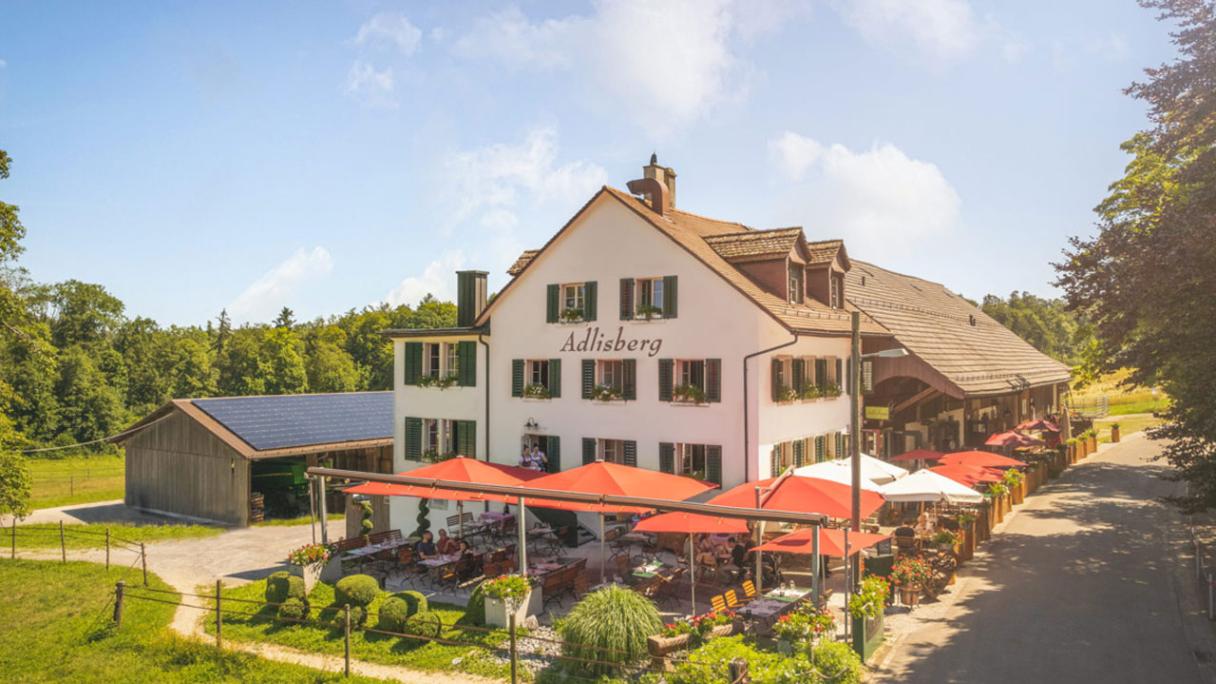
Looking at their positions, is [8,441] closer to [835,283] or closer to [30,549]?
[30,549]

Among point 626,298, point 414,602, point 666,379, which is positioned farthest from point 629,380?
point 414,602

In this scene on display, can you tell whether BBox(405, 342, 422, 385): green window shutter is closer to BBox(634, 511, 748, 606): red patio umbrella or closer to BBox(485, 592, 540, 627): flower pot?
BBox(485, 592, 540, 627): flower pot

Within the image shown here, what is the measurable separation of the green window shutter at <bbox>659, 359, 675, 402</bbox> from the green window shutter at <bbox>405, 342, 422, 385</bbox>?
33.2ft

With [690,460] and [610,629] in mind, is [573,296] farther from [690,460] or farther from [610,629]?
[610,629]

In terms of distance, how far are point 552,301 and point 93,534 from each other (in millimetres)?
19637

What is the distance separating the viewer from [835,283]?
90.8 ft

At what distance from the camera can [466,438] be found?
2802 centimetres

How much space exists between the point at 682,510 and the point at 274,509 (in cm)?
2537

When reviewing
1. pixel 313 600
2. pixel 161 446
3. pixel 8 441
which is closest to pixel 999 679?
pixel 313 600

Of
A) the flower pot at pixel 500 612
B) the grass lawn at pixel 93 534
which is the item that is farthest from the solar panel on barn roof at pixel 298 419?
the flower pot at pixel 500 612

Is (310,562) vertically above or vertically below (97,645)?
above

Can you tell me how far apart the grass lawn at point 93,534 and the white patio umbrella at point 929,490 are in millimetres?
24315

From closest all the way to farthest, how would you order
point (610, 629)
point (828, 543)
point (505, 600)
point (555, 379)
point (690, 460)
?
point (610, 629)
point (828, 543)
point (505, 600)
point (690, 460)
point (555, 379)

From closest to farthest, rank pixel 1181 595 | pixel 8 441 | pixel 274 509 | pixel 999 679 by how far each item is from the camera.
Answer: pixel 999 679 < pixel 1181 595 < pixel 8 441 < pixel 274 509
